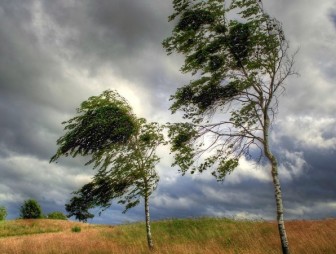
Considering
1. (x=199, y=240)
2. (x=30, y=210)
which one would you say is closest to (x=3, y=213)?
(x=30, y=210)

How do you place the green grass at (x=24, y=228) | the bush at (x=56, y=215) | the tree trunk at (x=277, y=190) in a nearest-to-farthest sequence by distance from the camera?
1. the tree trunk at (x=277, y=190)
2. the green grass at (x=24, y=228)
3. the bush at (x=56, y=215)

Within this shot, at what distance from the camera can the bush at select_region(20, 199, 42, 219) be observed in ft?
146

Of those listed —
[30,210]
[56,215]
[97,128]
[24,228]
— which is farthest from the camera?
[56,215]

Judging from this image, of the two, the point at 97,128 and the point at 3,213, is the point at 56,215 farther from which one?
the point at 97,128

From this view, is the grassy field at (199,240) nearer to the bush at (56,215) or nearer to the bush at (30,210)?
the bush at (30,210)

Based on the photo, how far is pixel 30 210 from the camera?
147ft

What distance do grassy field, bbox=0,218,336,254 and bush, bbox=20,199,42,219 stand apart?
21.5m

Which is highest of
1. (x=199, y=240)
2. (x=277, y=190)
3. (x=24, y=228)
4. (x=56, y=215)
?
(x=56, y=215)

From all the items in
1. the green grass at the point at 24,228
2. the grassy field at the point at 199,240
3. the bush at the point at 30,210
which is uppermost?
the bush at the point at 30,210

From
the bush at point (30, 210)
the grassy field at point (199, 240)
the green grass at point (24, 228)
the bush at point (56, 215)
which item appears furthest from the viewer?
the bush at point (56, 215)

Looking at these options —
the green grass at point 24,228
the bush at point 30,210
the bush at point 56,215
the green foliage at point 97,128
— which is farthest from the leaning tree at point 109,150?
A: the bush at point 56,215

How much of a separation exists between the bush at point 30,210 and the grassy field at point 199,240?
21.5 m

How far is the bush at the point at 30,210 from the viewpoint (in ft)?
146

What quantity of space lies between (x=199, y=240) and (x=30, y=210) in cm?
3206
